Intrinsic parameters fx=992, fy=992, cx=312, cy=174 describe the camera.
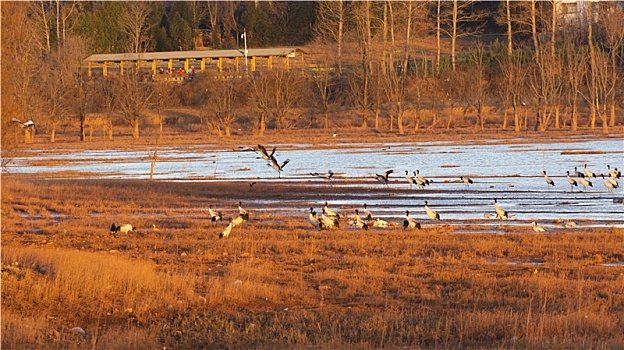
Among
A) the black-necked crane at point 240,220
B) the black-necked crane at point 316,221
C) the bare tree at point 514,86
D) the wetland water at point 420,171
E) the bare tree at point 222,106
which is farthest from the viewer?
the bare tree at point 222,106

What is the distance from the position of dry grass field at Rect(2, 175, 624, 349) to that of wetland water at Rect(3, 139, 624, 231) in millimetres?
4076

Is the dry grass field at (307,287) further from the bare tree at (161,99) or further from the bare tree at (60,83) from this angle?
the bare tree at (161,99)

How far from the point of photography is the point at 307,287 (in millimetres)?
14273

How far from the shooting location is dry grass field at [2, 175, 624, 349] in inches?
429

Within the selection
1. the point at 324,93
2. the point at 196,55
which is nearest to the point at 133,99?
the point at 324,93

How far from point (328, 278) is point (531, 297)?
3.15 m

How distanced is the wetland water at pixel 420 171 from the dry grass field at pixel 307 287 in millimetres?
4076

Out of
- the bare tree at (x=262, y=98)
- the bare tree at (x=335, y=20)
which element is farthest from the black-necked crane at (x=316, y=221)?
the bare tree at (x=335, y=20)

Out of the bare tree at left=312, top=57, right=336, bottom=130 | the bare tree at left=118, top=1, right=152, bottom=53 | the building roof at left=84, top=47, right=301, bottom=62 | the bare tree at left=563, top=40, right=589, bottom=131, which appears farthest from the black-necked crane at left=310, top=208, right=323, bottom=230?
the building roof at left=84, top=47, right=301, bottom=62

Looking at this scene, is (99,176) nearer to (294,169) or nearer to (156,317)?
(294,169)

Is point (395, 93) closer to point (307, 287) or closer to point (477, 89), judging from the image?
point (477, 89)

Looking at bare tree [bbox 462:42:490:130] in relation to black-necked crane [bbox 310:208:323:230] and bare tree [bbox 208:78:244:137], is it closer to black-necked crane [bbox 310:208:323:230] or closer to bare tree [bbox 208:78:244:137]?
bare tree [bbox 208:78:244:137]

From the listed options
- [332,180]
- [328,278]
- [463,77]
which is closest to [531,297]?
[328,278]

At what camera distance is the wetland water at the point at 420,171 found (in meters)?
25.2
